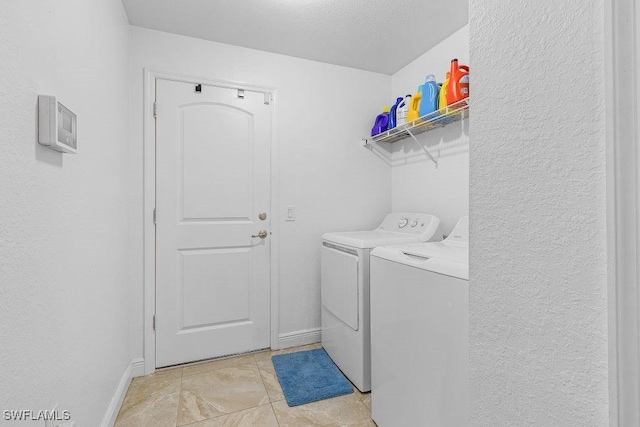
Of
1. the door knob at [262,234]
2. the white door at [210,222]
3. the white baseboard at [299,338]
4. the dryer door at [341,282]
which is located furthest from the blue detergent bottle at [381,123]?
the white baseboard at [299,338]

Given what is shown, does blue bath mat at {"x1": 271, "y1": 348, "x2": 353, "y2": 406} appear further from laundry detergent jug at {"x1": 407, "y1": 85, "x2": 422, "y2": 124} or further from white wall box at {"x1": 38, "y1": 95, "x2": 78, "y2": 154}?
laundry detergent jug at {"x1": 407, "y1": 85, "x2": 422, "y2": 124}

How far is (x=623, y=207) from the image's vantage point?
457 mm

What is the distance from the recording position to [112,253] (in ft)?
5.19

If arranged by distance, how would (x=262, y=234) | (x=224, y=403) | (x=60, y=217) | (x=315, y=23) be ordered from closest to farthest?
(x=60, y=217)
(x=224, y=403)
(x=315, y=23)
(x=262, y=234)

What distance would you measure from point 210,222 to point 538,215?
2033 millimetres

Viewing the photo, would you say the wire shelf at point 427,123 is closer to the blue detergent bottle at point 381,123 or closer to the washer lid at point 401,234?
the blue detergent bottle at point 381,123

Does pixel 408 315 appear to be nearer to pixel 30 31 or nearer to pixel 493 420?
pixel 493 420

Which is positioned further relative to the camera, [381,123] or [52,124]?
[381,123]

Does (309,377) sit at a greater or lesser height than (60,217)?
lesser

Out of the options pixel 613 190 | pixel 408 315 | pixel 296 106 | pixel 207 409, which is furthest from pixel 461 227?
pixel 207 409

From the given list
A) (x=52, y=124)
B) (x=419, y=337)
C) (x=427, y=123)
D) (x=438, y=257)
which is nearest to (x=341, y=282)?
(x=419, y=337)

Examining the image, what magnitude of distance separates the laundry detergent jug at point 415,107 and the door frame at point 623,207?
170 cm

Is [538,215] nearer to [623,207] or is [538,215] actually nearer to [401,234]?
[623,207]

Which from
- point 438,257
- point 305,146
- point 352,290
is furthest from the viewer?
point 305,146
